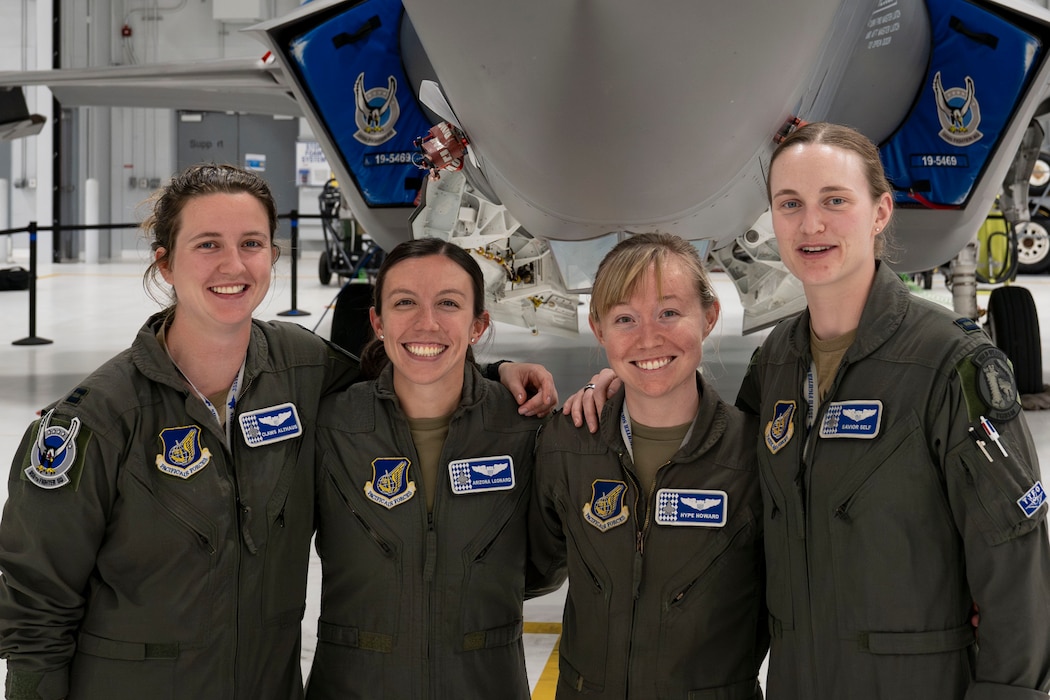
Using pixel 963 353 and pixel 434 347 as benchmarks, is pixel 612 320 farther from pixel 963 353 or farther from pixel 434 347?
pixel 963 353

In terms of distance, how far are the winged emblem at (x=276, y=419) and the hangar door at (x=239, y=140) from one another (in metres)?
21.4

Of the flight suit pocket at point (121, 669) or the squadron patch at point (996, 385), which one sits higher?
the squadron patch at point (996, 385)

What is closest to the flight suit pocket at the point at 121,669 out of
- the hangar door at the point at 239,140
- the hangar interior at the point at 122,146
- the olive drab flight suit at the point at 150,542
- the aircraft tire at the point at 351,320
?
the olive drab flight suit at the point at 150,542

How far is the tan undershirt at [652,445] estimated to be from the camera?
231 cm

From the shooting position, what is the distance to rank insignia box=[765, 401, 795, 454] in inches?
83.2

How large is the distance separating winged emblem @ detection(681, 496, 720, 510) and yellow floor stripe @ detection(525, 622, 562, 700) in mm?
901

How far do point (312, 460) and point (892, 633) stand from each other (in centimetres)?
124

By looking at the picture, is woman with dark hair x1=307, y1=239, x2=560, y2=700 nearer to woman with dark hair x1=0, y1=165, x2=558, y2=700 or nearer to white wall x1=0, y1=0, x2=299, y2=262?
woman with dark hair x1=0, y1=165, x2=558, y2=700

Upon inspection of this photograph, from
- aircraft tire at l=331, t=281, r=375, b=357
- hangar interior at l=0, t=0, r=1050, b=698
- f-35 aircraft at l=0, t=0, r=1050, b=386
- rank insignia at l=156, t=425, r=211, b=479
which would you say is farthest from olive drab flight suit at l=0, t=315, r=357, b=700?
hangar interior at l=0, t=0, r=1050, b=698

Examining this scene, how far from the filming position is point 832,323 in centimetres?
214

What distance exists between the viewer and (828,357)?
7.06 ft

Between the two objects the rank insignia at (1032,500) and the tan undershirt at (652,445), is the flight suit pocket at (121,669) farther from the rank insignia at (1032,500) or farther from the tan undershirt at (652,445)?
the rank insignia at (1032,500)

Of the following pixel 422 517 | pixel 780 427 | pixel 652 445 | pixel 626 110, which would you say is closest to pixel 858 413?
pixel 780 427

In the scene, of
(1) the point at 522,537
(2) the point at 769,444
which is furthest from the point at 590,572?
(2) the point at 769,444
